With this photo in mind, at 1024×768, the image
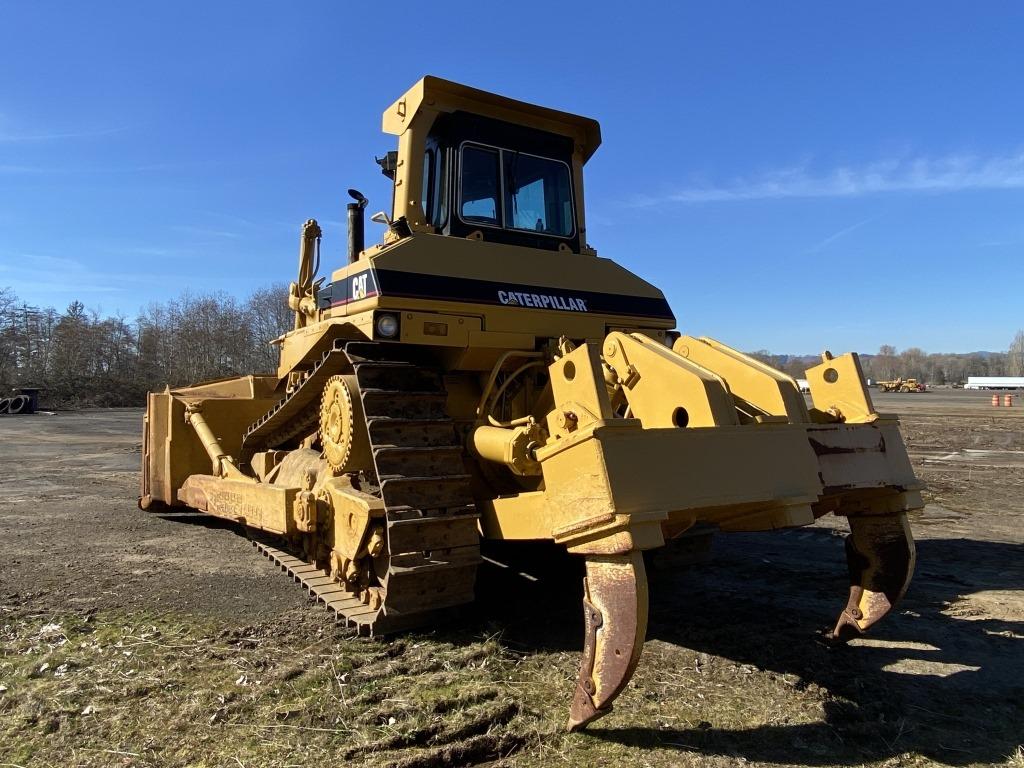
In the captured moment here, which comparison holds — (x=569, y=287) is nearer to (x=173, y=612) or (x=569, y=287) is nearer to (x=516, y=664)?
(x=516, y=664)

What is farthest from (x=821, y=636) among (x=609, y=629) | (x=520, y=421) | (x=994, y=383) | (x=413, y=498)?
(x=994, y=383)

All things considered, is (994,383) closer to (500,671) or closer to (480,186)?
(480,186)

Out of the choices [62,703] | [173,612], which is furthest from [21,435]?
[62,703]

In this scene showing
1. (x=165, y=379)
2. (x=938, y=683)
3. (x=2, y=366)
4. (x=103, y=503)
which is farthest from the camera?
(x=165, y=379)

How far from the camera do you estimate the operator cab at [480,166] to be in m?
5.34

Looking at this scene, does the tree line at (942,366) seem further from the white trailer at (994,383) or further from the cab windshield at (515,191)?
the cab windshield at (515,191)

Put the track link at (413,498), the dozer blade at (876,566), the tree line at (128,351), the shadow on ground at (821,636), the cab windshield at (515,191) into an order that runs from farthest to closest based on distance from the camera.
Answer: the tree line at (128,351) < the cab windshield at (515,191) < the track link at (413,498) < the dozer blade at (876,566) < the shadow on ground at (821,636)

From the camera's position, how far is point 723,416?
3297 mm

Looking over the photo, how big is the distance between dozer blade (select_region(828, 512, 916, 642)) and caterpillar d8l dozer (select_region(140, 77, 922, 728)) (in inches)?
0.4

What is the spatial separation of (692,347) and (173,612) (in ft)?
13.2

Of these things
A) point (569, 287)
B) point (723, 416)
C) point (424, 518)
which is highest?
point (569, 287)

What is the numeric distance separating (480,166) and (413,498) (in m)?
2.66

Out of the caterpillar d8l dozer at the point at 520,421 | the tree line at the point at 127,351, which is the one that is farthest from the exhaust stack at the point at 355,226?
the tree line at the point at 127,351

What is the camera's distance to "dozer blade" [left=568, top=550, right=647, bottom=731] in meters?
2.97
